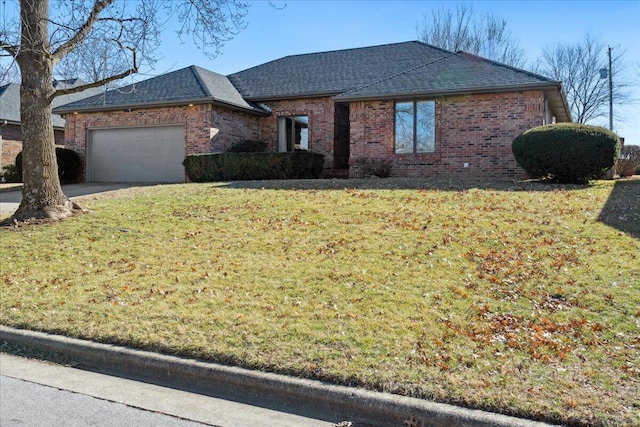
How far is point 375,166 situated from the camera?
1722 centimetres

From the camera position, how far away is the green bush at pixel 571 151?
1284 centimetres

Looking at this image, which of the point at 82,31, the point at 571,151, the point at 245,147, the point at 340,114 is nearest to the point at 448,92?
the point at 571,151

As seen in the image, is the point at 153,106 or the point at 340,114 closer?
the point at 153,106

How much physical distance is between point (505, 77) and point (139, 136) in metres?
13.2

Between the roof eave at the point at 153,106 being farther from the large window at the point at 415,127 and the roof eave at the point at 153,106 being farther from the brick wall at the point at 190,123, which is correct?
the large window at the point at 415,127

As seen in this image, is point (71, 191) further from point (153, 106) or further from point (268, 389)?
point (268, 389)

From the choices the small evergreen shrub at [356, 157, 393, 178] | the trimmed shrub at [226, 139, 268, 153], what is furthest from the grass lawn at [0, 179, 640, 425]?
the trimmed shrub at [226, 139, 268, 153]

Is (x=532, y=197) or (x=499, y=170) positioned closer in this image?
(x=532, y=197)

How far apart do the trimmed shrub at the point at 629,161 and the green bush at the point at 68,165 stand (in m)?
20.2

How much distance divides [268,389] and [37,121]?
368 inches

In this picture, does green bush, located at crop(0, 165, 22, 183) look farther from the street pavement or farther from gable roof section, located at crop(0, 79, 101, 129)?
the street pavement

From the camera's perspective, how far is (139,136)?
2012 cm

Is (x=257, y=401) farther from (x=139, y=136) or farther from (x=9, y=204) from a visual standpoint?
(x=139, y=136)

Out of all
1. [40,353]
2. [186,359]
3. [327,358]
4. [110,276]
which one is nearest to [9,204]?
[110,276]
